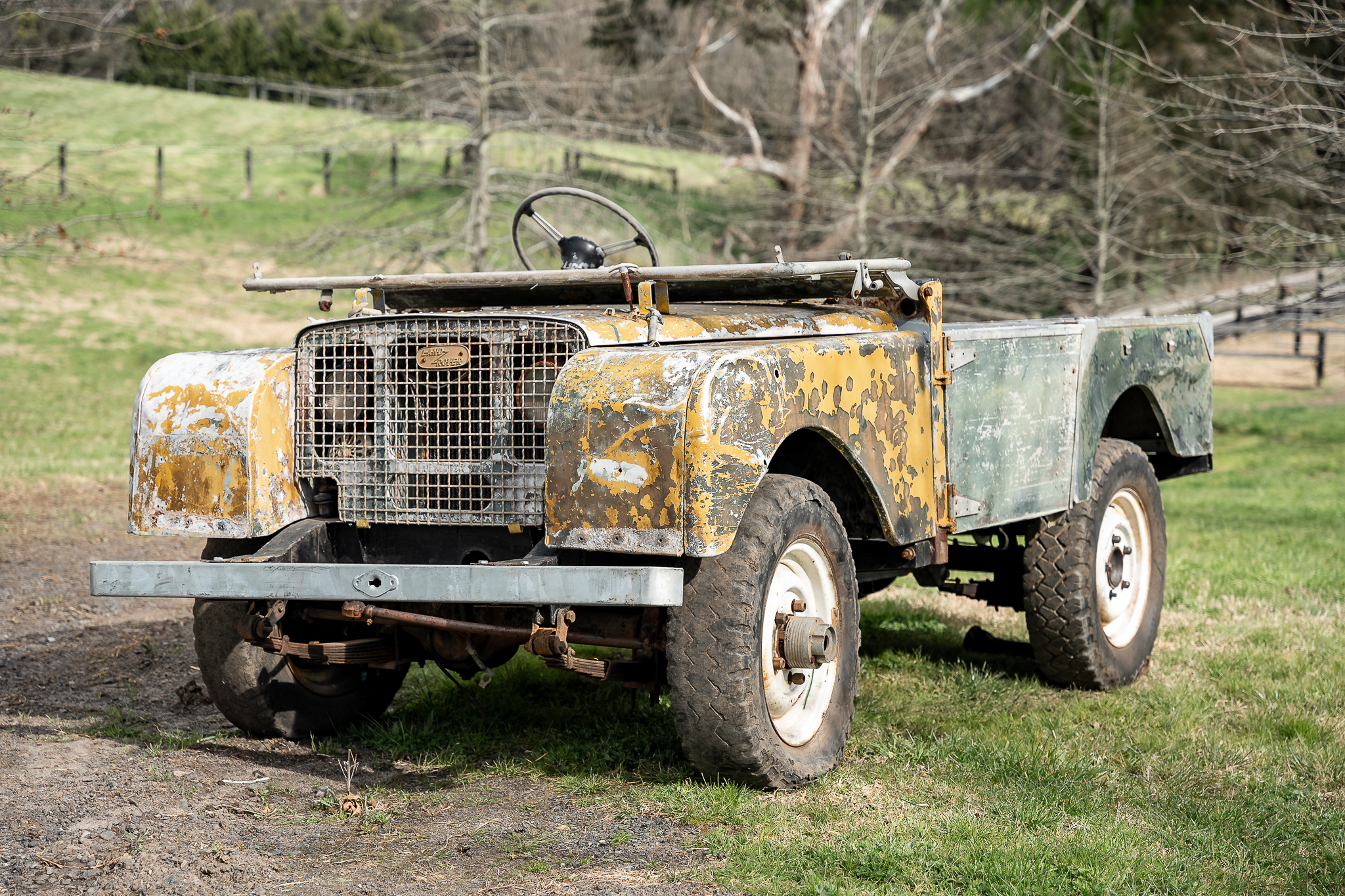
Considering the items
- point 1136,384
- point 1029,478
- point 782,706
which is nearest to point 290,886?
point 782,706

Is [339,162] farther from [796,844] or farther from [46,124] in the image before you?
[796,844]

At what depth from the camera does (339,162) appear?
3309cm

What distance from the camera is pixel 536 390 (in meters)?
4.18

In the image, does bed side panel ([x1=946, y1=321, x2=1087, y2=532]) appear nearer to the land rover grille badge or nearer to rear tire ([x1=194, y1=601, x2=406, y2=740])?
the land rover grille badge

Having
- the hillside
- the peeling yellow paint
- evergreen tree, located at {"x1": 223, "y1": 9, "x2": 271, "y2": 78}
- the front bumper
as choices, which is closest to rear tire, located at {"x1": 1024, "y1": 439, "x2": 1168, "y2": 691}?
the peeling yellow paint

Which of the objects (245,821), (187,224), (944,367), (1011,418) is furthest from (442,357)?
(187,224)

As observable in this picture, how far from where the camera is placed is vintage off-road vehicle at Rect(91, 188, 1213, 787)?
12.3 ft

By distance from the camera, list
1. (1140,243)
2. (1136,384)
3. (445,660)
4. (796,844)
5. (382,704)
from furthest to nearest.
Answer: (1140,243) < (1136,384) < (382,704) < (445,660) < (796,844)

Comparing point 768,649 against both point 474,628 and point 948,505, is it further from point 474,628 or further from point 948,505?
point 948,505

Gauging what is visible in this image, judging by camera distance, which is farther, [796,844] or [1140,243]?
[1140,243]

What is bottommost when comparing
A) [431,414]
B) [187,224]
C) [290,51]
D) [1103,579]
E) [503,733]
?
[503,733]

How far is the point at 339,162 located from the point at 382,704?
98.2 ft

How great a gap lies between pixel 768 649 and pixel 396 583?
116 cm

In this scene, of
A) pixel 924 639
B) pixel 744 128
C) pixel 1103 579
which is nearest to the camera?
pixel 1103 579
